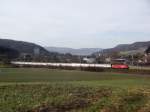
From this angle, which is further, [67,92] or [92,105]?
[67,92]

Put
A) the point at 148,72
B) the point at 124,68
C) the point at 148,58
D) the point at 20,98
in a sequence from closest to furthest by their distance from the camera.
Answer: the point at 20,98 < the point at 148,72 < the point at 124,68 < the point at 148,58

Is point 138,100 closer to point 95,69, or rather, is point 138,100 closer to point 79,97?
point 79,97

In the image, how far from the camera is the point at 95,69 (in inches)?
2499

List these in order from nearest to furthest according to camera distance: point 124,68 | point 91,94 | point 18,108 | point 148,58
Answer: point 18,108 → point 91,94 → point 124,68 → point 148,58

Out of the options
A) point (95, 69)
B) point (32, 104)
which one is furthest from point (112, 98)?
point (95, 69)

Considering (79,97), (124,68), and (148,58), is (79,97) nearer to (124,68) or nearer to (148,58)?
(124,68)

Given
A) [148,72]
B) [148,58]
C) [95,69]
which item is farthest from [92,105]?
[148,58]

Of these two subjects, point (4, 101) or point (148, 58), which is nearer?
point (4, 101)

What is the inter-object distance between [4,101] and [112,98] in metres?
5.21

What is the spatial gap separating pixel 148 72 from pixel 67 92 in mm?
36261

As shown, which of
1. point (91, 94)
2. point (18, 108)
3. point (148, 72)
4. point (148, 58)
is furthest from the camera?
point (148, 58)

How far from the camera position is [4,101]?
16.7 metres

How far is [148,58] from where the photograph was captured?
89062 millimetres

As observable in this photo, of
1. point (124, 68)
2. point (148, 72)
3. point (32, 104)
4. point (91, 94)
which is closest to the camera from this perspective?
point (32, 104)
